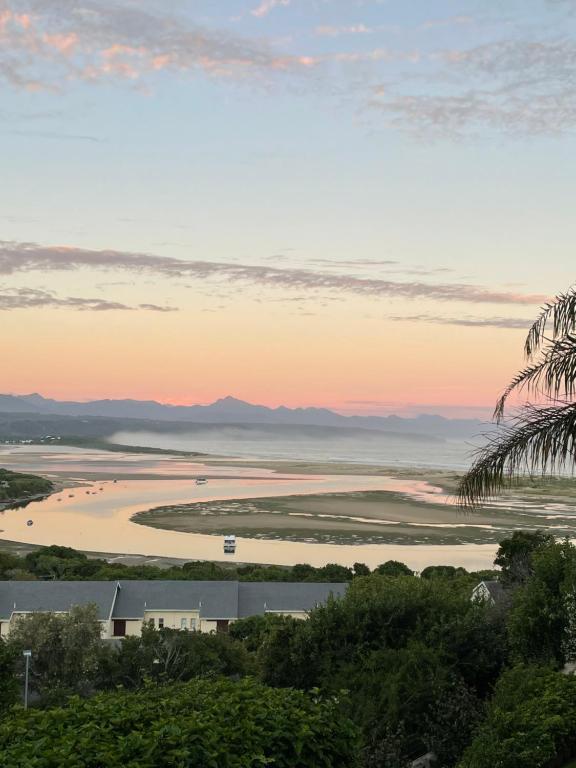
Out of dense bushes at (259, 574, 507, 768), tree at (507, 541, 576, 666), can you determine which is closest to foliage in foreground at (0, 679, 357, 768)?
dense bushes at (259, 574, 507, 768)

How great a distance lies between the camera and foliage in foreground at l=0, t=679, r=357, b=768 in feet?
23.7

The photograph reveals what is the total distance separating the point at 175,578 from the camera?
56.0 meters

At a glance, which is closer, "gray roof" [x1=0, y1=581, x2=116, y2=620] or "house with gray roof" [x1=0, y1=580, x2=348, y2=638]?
"gray roof" [x1=0, y1=581, x2=116, y2=620]

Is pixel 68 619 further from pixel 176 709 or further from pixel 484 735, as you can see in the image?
pixel 176 709

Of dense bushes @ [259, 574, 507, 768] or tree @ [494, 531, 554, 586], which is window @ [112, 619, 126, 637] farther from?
dense bushes @ [259, 574, 507, 768]

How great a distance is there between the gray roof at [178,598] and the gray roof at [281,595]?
917 mm

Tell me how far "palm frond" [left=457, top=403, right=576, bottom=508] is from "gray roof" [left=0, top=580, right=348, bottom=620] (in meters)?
40.2

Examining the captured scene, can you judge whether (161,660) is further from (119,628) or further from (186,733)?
(186,733)

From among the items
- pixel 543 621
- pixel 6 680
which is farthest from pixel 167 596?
pixel 543 621

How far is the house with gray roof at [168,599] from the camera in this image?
163 ft

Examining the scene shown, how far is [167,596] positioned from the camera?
51.2 meters

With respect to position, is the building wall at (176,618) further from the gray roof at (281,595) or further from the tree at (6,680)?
the tree at (6,680)

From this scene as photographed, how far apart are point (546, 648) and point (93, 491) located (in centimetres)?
12109

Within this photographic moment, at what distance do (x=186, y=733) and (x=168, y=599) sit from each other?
148 ft
